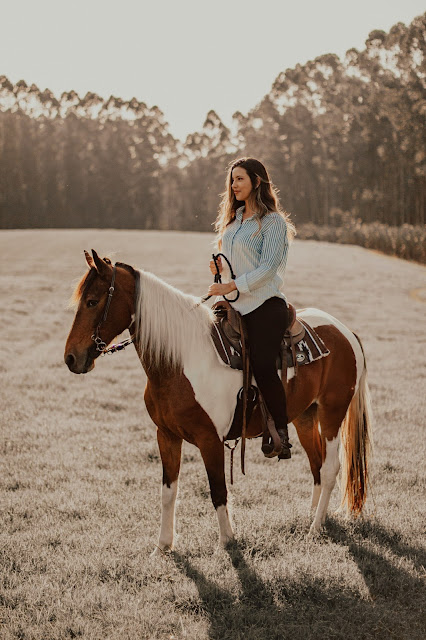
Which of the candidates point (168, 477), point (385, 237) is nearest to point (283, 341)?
point (168, 477)

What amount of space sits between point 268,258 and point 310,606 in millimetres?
2368

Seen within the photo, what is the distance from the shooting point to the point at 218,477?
441 centimetres

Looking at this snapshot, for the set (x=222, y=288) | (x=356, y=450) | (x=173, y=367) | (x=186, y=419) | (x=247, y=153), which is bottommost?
(x=356, y=450)

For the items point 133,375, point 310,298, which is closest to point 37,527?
point 133,375

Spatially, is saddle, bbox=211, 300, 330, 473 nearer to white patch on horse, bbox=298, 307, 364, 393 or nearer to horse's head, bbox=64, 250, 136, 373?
white patch on horse, bbox=298, 307, 364, 393

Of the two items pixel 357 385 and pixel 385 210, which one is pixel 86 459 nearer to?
pixel 357 385

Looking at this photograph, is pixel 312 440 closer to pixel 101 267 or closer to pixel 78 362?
pixel 78 362

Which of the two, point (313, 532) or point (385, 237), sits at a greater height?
point (385, 237)

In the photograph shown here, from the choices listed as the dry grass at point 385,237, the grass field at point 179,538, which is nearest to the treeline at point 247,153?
the dry grass at point 385,237

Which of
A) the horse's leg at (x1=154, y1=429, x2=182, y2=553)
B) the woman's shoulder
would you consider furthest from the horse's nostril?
the woman's shoulder

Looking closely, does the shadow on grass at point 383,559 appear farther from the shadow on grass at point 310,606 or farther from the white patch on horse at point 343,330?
the white patch on horse at point 343,330

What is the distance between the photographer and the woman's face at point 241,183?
4.26 m

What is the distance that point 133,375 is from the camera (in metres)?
11.6

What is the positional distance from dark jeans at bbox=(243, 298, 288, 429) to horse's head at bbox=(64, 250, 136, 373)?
996mm
